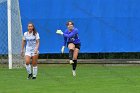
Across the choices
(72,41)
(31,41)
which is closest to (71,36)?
(72,41)

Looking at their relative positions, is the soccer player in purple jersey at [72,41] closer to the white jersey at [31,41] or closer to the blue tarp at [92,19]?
the white jersey at [31,41]

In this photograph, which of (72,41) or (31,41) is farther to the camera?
(72,41)

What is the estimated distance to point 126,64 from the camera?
2623cm

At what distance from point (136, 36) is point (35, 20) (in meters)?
5.08

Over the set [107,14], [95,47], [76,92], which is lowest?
[76,92]

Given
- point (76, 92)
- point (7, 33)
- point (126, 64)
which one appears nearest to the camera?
point (76, 92)

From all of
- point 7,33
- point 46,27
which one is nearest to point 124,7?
point 46,27

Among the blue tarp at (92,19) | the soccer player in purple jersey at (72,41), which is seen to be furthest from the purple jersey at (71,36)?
the blue tarp at (92,19)

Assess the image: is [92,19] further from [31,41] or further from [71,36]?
[31,41]

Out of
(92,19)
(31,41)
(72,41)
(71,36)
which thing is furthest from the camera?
(92,19)

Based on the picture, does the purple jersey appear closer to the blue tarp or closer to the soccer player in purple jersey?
the soccer player in purple jersey

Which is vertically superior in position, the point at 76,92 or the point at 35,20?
the point at 35,20

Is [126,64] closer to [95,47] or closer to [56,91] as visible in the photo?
[95,47]

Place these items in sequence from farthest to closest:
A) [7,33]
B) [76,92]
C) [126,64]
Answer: [126,64] < [7,33] < [76,92]
